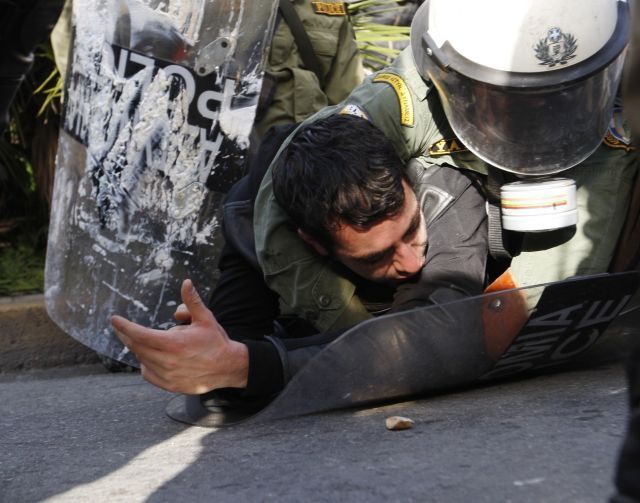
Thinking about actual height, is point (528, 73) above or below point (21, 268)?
above

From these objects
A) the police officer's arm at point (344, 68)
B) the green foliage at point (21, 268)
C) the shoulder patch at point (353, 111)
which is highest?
the shoulder patch at point (353, 111)

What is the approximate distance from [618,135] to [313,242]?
0.73 m

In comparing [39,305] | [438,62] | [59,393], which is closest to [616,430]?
[438,62]

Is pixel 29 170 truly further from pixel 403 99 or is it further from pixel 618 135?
pixel 618 135

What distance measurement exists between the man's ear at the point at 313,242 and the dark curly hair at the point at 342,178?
3 centimetres

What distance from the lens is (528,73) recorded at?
2033 mm

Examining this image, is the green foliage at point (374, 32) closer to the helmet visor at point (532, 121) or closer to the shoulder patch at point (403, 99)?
the shoulder patch at point (403, 99)

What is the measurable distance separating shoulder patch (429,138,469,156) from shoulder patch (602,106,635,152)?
1.05 ft

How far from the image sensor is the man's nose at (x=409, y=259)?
209 centimetres

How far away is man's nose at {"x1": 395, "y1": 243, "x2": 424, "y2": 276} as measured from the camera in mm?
2090

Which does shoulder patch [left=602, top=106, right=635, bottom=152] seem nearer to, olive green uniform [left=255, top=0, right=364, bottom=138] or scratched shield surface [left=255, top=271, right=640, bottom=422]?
scratched shield surface [left=255, top=271, right=640, bottom=422]

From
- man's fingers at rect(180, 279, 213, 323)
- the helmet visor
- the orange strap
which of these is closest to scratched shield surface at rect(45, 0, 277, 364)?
the helmet visor

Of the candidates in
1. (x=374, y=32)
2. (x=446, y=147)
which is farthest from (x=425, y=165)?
(x=374, y=32)

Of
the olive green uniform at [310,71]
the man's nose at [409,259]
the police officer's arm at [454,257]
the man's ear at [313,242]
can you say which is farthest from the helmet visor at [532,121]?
the olive green uniform at [310,71]
